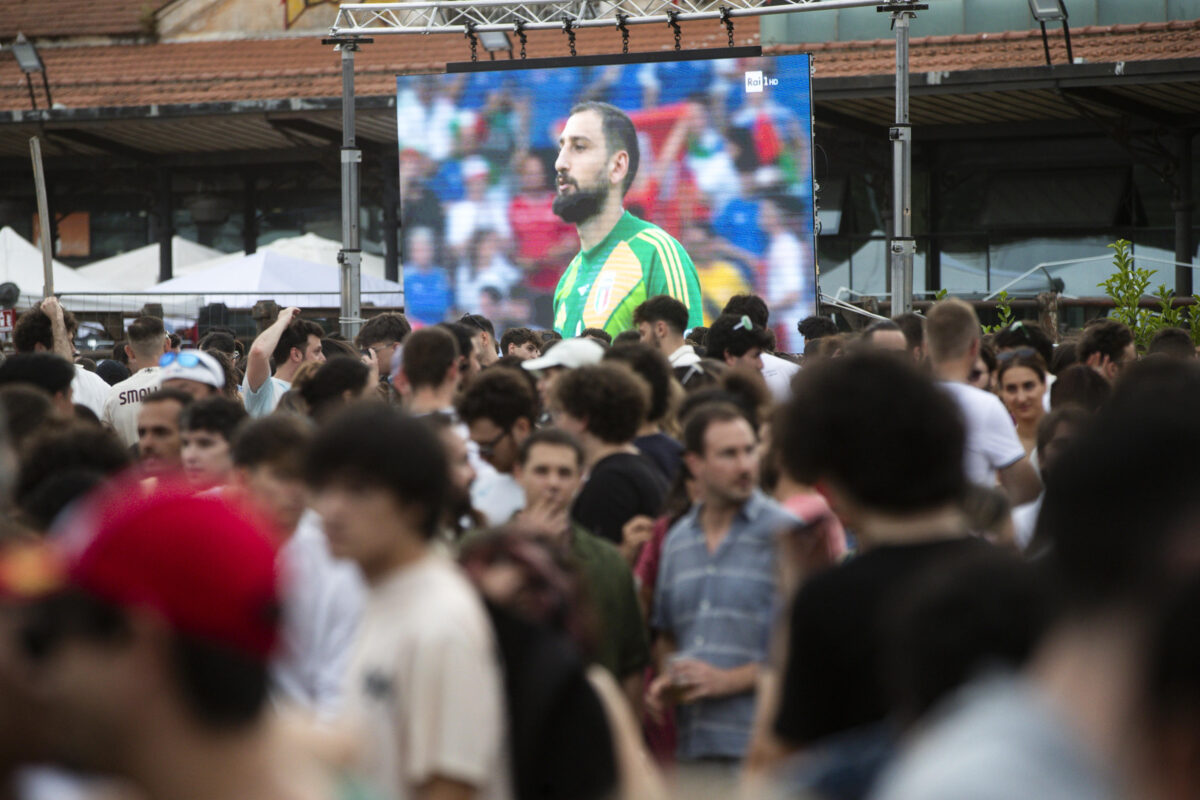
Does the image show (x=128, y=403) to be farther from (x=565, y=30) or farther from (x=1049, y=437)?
(x=565, y=30)

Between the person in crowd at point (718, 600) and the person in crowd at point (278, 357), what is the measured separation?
3.59 m

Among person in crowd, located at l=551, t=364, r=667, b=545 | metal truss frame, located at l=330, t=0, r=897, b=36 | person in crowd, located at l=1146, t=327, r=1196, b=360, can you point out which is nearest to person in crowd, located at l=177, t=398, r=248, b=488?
person in crowd, located at l=551, t=364, r=667, b=545

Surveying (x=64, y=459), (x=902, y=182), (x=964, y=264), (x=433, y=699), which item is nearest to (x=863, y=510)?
(x=433, y=699)

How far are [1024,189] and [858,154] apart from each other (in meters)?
2.36

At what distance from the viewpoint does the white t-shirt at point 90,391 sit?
7234mm

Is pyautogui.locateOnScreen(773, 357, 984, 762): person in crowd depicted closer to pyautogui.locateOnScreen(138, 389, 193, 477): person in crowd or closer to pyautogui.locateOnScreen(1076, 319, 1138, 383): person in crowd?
pyautogui.locateOnScreen(138, 389, 193, 477): person in crowd

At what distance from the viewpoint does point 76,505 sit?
145 inches

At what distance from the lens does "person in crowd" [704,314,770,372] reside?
25.1 ft

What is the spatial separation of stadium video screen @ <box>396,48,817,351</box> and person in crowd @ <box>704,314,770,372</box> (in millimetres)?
6164

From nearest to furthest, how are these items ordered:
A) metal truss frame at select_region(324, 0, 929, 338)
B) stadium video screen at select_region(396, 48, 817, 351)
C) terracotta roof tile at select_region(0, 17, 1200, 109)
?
metal truss frame at select_region(324, 0, 929, 338), stadium video screen at select_region(396, 48, 817, 351), terracotta roof tile at select_region(0, 17, 1200, 109)

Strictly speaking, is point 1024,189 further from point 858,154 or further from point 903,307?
point 903,307

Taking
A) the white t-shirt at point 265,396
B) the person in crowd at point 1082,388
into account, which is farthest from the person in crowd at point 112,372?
the person in crowd at point 1082,388

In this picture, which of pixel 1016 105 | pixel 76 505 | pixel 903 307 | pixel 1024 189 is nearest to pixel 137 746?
pixel 76 505

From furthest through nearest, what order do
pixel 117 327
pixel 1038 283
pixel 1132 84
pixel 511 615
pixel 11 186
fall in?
pixel 11 186
pixel 1038 283
pixel 117 327
pixel 1132 84
pixel 511 615
